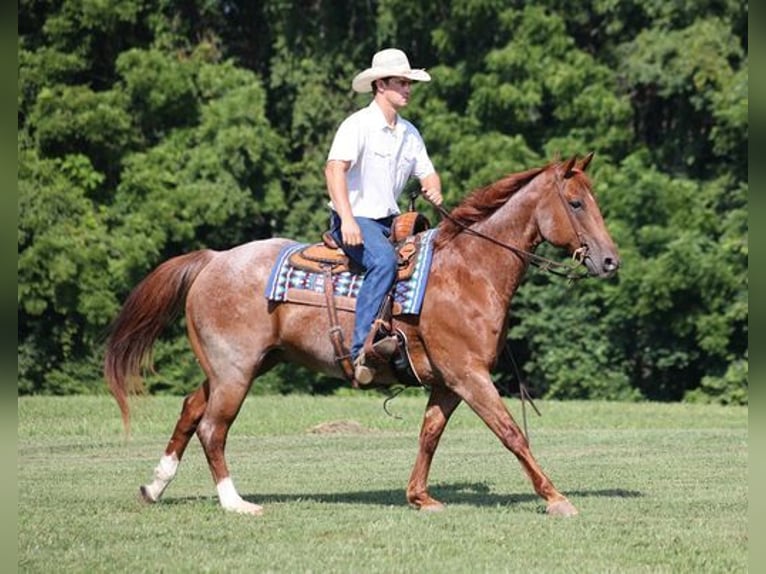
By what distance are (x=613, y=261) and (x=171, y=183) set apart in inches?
1011

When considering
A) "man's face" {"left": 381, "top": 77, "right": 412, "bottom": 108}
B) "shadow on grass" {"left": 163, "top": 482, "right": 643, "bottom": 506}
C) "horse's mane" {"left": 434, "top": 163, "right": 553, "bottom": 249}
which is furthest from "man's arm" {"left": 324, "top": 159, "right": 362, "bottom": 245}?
"shadow on grass" {"left": 163, "top": 482, "right": 643, "bottom": 506}

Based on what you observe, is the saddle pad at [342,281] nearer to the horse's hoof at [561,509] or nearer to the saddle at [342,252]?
the saddle at [342,252]

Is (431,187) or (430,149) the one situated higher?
(431,187)

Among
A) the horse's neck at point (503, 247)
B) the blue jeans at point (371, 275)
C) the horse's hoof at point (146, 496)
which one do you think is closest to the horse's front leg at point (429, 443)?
the blue jeans at point (371, 275)

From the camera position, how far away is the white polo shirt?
11602 millimetres

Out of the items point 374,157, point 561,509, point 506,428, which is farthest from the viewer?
point 374,157

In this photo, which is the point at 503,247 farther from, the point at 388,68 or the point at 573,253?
the point at 388,68

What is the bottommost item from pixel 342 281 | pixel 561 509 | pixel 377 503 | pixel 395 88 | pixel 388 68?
pixel 377 503

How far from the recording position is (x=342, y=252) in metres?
11.9

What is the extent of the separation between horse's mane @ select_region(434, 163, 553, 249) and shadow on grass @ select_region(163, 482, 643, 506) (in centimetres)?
214

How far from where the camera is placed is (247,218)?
36688 millimetres

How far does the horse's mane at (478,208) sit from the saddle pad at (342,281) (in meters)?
0.11

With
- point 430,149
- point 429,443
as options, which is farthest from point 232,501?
point 430,149

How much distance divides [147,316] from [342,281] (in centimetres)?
180
